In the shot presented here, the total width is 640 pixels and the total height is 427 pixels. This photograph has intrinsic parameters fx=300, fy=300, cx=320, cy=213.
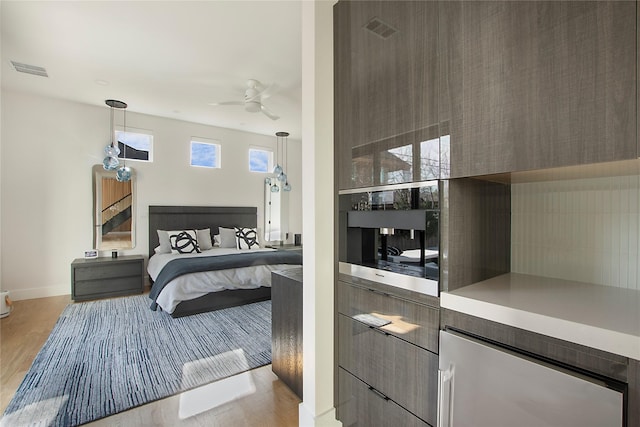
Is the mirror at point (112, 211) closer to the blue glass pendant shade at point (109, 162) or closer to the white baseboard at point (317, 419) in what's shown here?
the blue glass pendant shade at point (109, 162)

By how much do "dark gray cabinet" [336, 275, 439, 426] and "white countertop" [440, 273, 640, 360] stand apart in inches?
8.2

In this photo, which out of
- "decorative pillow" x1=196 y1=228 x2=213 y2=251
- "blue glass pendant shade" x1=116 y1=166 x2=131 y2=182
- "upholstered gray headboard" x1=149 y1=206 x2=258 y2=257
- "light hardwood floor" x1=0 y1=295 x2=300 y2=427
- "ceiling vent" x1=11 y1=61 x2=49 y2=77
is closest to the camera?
"light hardwood floor" x1=0 y1=295 x2=300 y2=427

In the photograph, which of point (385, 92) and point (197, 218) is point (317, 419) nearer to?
point (385, 92)

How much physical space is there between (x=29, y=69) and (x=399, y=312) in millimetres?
4955

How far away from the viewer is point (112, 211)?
502cm

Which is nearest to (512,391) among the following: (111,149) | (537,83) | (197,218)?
(537,83)

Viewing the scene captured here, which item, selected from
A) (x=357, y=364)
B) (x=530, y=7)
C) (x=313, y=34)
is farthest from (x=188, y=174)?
(x=530, y=7)

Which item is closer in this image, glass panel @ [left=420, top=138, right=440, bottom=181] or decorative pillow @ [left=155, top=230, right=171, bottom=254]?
glass panel @ [left=420, top=138, right=440, bottom=181]

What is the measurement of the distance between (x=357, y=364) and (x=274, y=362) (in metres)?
1.04

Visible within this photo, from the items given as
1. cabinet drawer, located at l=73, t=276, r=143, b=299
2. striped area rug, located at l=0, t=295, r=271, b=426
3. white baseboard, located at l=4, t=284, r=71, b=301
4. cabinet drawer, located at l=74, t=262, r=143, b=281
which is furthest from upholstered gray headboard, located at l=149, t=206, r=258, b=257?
striped area rug, located at l=0, t=295, r=271, b=426

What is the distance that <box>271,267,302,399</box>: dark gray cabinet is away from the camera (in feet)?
6.84

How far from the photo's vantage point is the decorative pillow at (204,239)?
5.44 meters

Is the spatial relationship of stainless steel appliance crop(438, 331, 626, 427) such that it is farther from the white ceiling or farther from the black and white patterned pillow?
the black and white patterned pillow

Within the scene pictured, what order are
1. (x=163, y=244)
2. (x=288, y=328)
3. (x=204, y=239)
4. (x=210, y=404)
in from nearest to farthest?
1. (x=210, y=404)
2. (x=288, y=328)
3. (x=163, y=244)
4. (x=204, y=239)
